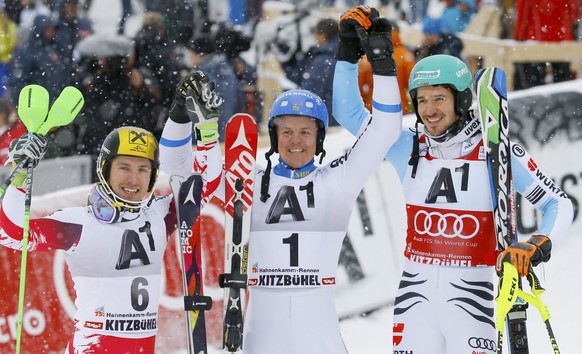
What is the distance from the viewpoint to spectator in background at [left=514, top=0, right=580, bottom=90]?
11.3m

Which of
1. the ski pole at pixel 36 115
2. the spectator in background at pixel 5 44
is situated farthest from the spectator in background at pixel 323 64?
the ski pole at pixel 36 115

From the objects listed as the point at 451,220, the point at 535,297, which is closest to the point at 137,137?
the point at 451,220

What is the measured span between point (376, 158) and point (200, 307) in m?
1.19

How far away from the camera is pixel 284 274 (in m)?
5.92

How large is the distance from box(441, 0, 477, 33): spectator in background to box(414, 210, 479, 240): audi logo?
5.15 metres

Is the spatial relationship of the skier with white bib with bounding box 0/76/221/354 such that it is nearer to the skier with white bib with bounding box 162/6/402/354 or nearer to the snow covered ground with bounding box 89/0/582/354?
the skier with white bib with bounding box 162/6/402/354

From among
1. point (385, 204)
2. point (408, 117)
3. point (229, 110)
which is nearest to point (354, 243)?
point (385, 204)

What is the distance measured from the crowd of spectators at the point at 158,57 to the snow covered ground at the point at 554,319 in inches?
73.1

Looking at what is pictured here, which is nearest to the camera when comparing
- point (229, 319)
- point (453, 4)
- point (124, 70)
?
point (229, 319)

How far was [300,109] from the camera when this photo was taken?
603cm

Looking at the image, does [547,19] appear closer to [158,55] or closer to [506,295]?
[158,55]

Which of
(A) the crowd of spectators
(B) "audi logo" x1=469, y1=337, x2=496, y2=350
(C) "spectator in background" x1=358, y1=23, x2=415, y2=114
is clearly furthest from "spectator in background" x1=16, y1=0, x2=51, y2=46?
(B) "audi logo" x1=469, y1=337, x2=496, y2=350

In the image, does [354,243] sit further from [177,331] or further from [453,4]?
[453,4]

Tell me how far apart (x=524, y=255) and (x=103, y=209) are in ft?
7.04
